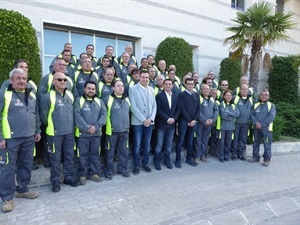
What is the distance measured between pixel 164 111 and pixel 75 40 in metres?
4.87

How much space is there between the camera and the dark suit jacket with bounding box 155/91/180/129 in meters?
6.07

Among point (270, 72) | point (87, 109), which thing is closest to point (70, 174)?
point (87, 109)

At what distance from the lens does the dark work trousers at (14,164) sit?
13.3 ft

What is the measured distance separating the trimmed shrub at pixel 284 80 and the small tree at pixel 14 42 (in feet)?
42.0

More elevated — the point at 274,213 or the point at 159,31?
the point at 159,31

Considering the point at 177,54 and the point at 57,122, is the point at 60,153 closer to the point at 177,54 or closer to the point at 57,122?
the point at 57,122

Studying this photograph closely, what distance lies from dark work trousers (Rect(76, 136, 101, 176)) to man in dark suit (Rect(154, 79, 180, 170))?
1.51 metres

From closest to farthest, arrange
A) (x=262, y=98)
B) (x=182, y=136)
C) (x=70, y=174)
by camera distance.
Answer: (x=70, y=174) < (x=182, y=136) < (x=262, y=98)

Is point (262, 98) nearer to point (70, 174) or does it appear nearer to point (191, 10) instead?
point (70, 174)

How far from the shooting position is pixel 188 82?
654 cm

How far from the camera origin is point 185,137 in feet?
22.6

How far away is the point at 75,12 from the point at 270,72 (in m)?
11.6

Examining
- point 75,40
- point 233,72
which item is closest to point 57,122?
point 75,40

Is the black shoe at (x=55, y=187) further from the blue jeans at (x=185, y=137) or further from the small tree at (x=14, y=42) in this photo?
the blue jeans at (x=185, y=137)
